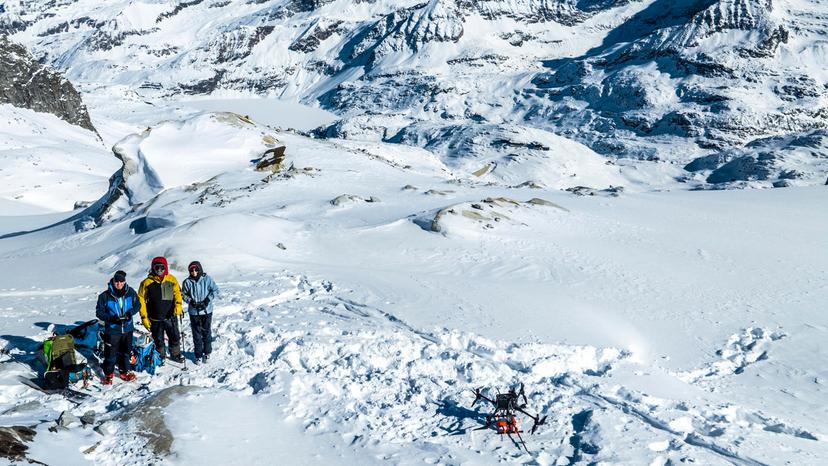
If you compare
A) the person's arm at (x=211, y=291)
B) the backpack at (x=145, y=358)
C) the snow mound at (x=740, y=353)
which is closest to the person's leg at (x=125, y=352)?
the backpack at (x=145, y=358)

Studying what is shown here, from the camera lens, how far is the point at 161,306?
8641 mm

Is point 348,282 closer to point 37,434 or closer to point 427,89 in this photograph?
point 37,434

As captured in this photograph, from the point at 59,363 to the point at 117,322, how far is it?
2.65 ft

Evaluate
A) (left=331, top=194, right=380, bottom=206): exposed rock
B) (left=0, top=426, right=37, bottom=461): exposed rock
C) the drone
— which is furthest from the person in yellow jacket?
(left=331, top=194, right=380, bottom=206): exposed rock

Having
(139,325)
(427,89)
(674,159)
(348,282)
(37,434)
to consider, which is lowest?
(674,159)

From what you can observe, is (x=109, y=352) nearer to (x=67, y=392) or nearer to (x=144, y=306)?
(x=67, y=392)

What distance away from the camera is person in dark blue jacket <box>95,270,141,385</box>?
26.5 ft

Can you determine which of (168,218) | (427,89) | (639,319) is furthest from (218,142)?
(427,89)

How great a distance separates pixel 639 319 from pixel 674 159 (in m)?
132

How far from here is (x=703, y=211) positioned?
24.5m

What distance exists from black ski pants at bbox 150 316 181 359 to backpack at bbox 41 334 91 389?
107cm

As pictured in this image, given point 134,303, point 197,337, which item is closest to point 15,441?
point 134,303

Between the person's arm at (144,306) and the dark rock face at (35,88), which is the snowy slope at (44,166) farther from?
the person's arm at (144,306)

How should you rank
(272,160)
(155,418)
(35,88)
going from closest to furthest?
(155,418) < (272,160) < (35,88)
